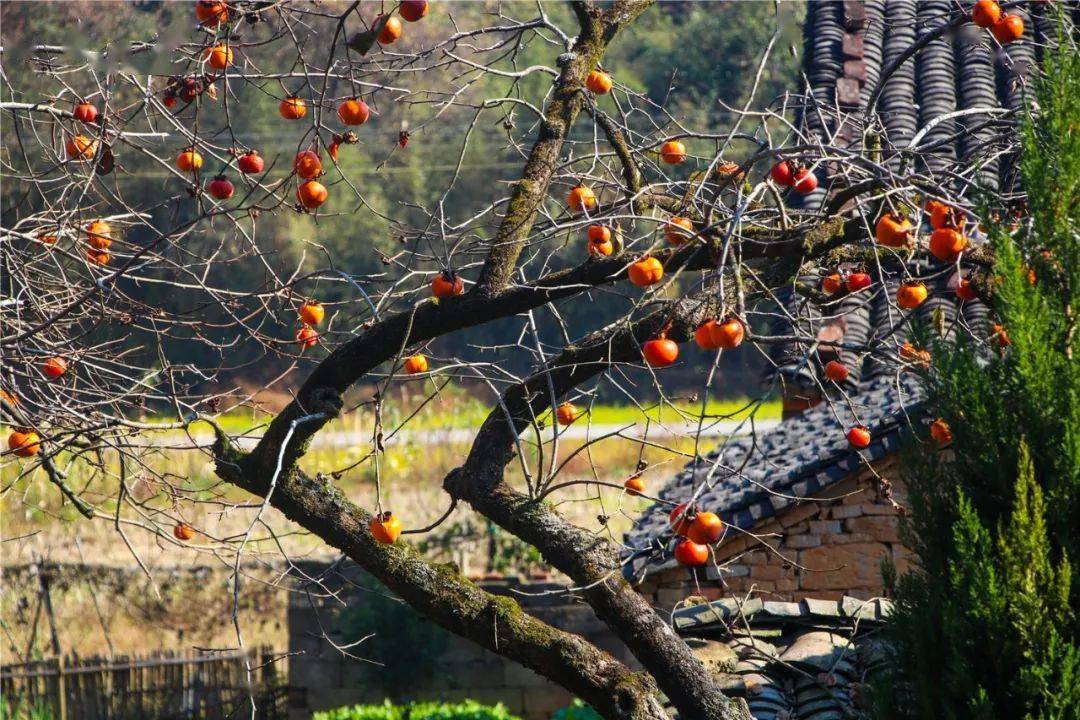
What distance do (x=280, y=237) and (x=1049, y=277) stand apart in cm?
2062

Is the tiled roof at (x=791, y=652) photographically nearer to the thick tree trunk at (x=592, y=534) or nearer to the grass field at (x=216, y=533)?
the thick tree trunk at (x=592, y=534)

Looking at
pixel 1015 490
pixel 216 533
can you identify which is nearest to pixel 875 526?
pixel 1015 490

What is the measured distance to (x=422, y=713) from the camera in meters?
9.08

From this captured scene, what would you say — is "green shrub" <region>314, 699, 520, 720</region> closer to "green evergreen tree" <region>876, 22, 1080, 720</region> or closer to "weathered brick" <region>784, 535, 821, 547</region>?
"weathered brick" <region>784, 535, 821, 547</region>

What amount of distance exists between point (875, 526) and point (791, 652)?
240 centimetres

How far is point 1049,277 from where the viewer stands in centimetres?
280

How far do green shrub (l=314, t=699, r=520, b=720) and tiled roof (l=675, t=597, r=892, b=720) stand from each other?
13.9 ft

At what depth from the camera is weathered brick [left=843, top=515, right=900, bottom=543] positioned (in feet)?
22.3

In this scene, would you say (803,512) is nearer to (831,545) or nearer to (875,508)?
(831,545)

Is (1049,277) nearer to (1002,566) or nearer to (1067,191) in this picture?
(1067,191)

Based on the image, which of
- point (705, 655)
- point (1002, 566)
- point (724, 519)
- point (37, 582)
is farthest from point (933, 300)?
point (37, 582)

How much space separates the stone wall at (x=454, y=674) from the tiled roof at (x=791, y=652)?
4897 millimetres

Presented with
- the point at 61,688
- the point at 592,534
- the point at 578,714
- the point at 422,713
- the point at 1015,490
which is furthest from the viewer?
the point at 61,688

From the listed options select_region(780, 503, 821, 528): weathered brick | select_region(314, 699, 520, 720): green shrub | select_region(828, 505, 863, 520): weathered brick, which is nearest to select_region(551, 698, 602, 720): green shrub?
select_region(314, 699, 520, 720): green shrub
